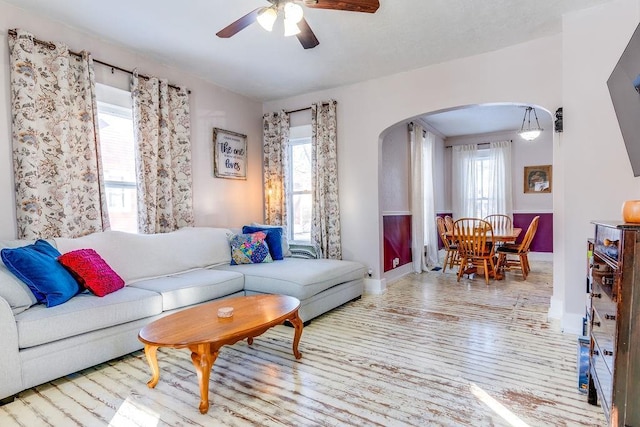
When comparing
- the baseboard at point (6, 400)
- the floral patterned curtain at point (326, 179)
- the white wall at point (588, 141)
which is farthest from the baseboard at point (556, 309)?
the baseboard at point (6, 400)

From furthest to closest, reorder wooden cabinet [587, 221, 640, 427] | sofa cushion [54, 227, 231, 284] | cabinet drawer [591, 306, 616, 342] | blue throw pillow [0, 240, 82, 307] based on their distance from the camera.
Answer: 1. sofa cushion [54, 227, 231, 284]
2. blue throw pillow [0, 240, 82, 307]
3. cabinet drawer [591, 306, 616, 342]
4. wooden cabinet [587, 221, 640, 427]

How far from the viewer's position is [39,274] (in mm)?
2146

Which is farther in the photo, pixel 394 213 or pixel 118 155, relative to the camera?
pixel 394 213

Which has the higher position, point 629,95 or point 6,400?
point 629,95

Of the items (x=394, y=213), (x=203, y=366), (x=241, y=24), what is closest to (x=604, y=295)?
(x=203, y=366)

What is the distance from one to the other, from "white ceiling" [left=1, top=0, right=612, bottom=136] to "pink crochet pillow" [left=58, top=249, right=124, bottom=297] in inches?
75.7

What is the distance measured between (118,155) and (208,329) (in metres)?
2.28

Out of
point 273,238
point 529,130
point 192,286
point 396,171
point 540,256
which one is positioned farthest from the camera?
point 540,256

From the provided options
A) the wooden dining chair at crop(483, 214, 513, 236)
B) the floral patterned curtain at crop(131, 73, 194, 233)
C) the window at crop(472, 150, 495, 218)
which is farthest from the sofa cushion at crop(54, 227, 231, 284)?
the window at crop(472, 150, 495, 218)

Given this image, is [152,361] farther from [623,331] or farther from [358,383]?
[623,331]

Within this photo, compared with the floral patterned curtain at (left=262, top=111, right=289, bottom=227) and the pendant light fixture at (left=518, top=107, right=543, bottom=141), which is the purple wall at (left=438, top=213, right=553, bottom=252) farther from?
the floral patterned curtain at (left=262, top=111, right=289, bottom=227)

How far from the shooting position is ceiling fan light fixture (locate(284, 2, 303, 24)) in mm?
2023

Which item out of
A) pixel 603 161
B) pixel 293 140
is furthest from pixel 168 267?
pixel 603 161

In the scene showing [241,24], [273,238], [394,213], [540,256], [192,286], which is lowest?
[540,256]
